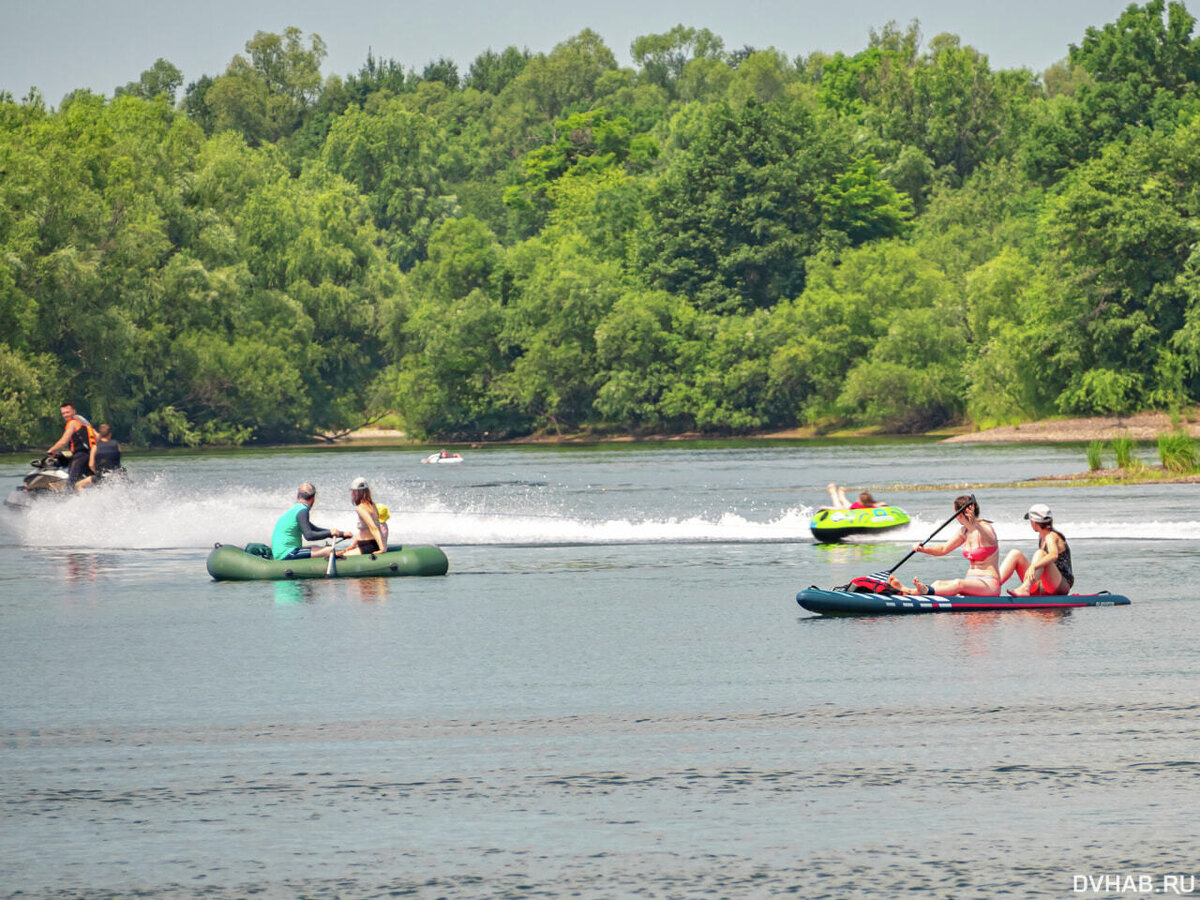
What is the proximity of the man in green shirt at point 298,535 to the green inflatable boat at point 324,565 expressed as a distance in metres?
0.20

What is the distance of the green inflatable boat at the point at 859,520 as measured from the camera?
3856 centimetres

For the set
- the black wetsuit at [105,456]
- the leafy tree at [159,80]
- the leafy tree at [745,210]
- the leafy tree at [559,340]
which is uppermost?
the leafy tree at [159,80]

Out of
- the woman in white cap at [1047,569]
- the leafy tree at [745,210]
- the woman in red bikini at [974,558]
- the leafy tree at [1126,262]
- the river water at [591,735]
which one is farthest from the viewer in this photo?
the leafy tree at [745,210]

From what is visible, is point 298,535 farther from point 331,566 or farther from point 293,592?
point 293,592

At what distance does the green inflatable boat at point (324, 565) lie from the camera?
1255 inches

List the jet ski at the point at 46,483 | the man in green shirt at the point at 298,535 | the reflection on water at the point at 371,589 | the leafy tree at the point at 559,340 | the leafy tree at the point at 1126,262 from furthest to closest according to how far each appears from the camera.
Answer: the leafy tree at the point at 559,340
the leafy tree at the point at 1126,262
the jet ski at the point at 46,483
the man in green shirt at the point at 298,535
the reflection on water at the point at 371,589

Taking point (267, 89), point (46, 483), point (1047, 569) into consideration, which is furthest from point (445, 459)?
point (267, 89)

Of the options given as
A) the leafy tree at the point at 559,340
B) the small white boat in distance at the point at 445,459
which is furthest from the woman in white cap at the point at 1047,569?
the leafy tree at the point at 559,340

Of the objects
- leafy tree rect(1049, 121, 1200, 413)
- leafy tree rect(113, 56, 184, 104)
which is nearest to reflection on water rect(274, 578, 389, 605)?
leafy tree rect(1049, 121, 1200, 413)

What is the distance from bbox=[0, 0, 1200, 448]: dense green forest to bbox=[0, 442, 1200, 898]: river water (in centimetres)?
6817

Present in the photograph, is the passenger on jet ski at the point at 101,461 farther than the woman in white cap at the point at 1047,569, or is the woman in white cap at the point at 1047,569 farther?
the passenger on jet ski at the point at 101,461

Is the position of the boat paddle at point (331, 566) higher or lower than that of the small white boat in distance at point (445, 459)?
lower

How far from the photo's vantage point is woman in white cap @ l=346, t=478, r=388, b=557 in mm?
31156

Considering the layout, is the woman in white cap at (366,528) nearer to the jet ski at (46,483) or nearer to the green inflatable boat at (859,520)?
the green inflatable boat at (859,520)
